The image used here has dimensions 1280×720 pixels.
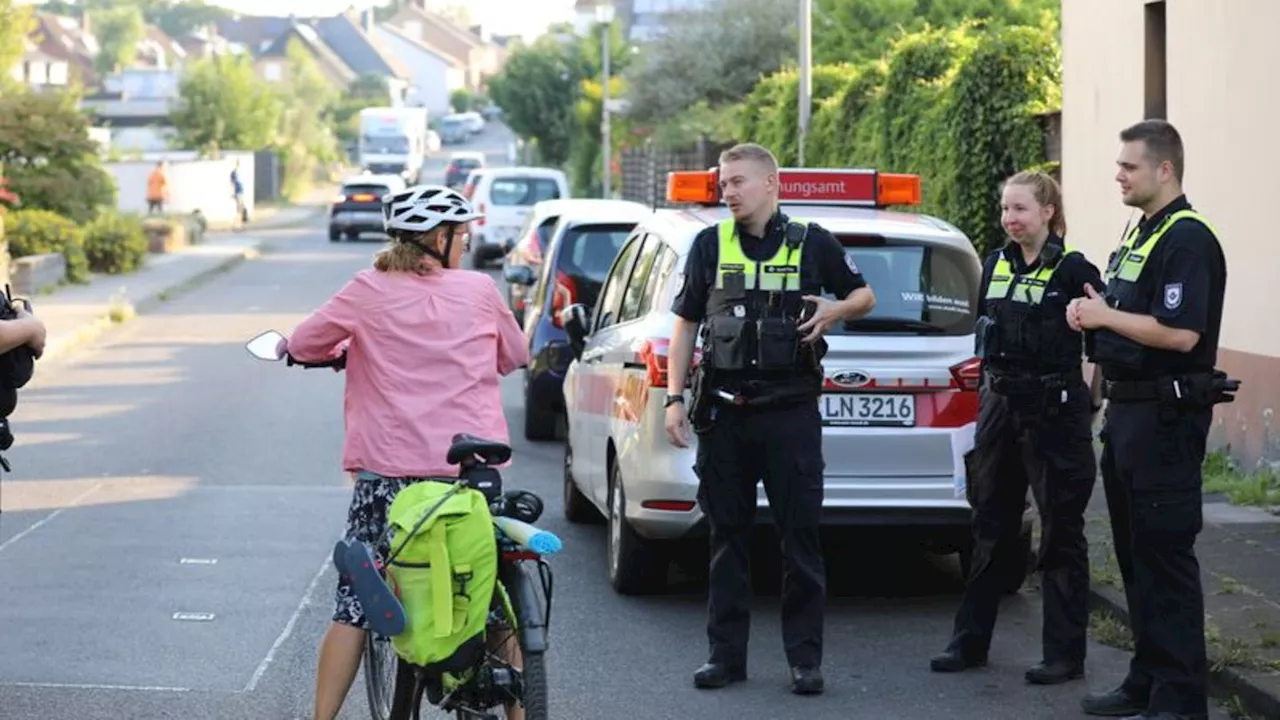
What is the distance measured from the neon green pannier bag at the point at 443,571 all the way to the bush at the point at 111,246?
29.9 m

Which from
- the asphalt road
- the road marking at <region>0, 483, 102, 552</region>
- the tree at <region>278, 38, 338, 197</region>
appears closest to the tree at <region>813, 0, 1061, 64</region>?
Answer: the asphalt road

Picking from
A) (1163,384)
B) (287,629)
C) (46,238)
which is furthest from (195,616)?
(46,238)

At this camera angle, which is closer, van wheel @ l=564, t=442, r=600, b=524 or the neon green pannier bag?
the neon green pannier bag

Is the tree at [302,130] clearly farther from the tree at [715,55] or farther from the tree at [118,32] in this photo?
the tree at [118,32]

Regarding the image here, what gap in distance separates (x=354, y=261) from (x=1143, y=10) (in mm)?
27495

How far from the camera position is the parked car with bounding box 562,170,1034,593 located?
29.0 ft

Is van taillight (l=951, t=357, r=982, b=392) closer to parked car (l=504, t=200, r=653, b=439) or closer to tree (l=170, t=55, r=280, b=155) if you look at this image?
parked car (l=504, t=200, r=653, b=439)

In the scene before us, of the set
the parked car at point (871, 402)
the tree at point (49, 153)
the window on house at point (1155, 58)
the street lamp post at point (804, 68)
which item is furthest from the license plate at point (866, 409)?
the tree at point (49, 153)

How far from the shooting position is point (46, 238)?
3262cm

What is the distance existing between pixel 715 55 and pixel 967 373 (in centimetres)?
3510

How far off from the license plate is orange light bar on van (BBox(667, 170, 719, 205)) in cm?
136

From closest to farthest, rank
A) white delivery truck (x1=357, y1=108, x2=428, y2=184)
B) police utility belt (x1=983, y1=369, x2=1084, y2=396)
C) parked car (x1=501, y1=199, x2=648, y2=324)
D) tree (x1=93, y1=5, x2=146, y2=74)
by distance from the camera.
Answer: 1. police utility belt (x1=983, y1=369, x2=1084, y2=396)
2. parked car (x1=501, y1=199, x2=648, y2=324)
3. white delivery truck (x1=357, y1=108, x2=428, y2=184)
4. tree (x1=93, y1=5, x2=146, y2=74)

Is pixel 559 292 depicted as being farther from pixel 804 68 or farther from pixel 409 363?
pixel 804 68

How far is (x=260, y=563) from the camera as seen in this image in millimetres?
10516
